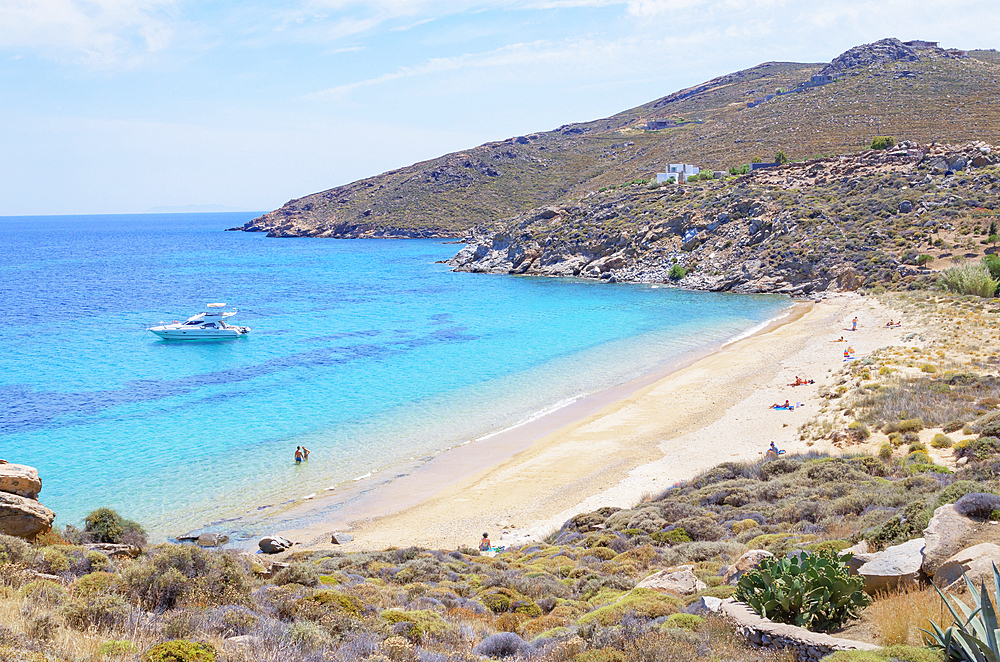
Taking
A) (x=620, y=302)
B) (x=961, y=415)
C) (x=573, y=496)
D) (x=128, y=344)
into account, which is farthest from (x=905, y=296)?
(x=128, y=344)

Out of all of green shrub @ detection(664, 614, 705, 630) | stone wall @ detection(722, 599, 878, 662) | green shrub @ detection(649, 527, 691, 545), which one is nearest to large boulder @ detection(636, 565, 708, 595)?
green shrub @ detection(664, 614, 705, 630)

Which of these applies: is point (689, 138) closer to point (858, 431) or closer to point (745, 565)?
point (858, 431)

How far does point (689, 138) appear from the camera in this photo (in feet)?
328

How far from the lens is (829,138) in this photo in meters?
73.2

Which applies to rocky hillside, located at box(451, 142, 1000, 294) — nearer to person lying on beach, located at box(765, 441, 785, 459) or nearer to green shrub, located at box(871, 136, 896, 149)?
green shrub, located at box(871, 136, 896, 149)

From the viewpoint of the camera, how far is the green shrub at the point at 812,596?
5949mm

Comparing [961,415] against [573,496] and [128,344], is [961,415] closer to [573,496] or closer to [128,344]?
[573,496]

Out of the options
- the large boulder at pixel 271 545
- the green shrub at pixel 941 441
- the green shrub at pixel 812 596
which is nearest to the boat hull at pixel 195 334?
the large boulder at pixel 271 545

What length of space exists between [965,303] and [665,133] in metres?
95.0

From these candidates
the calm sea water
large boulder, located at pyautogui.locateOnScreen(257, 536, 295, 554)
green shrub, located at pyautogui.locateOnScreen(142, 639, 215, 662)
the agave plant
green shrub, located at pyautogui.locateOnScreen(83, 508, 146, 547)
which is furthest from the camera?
the calm sea water

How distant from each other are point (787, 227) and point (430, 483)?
48227mm

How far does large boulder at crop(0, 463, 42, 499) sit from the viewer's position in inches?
375

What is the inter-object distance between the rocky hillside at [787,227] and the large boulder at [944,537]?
42.7 m

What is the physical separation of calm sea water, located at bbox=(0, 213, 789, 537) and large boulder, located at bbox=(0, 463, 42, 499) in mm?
4928
